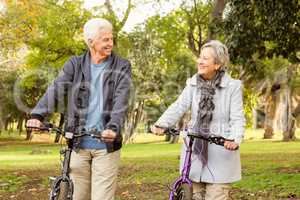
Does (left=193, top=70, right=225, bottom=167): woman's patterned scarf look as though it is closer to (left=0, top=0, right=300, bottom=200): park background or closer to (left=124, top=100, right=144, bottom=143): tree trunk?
(left=0, top=0, right=300, bottom=200): park background

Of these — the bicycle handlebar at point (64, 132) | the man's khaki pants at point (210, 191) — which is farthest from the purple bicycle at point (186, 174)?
the bicycle handlebar at point (64, 132)

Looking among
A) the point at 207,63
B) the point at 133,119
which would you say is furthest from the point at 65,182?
the point at 133,119

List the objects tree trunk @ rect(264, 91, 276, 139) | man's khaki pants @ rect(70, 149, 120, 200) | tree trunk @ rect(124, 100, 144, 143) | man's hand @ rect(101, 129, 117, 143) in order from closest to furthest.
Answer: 1. man's hand @ rect(101, 129, 117, 143)
2. man's khaki pants @ rect(70, 149, 120, 200)
3. tree trunk @ rect(124, 100, 144, 143)
4. tree trunk @ rect(264, 91, 276, 139)

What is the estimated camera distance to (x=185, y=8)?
117 ft

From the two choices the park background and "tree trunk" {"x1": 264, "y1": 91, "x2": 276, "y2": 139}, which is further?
"tree trunk" {"x1": 264, "y1": 91, "x2": 276, "y2": 139}

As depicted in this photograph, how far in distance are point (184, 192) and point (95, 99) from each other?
112 centimetres

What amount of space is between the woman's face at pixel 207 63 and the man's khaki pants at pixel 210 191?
1.00 m

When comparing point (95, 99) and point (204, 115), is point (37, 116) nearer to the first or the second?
point (95, 99)

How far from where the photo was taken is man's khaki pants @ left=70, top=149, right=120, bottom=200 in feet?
16.7

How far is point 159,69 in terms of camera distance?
144 ft

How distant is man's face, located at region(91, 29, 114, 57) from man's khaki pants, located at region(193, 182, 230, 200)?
4.81 feet

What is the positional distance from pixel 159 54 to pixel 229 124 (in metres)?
37.2

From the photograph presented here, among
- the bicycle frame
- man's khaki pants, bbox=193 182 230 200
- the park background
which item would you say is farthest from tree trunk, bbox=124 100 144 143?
the bicycle frame

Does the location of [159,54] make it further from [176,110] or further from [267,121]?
[176,110]
